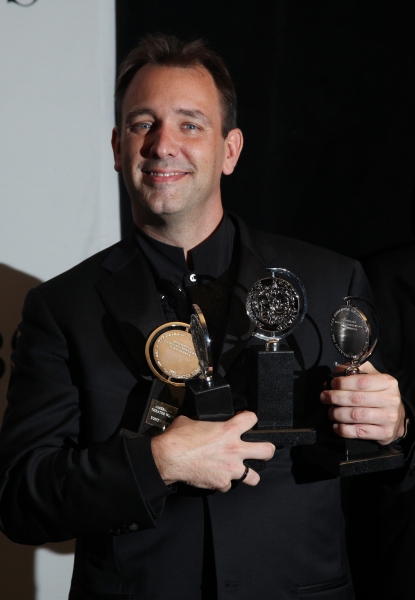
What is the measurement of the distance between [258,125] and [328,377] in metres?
1.18

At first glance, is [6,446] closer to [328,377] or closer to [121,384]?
[121,384]

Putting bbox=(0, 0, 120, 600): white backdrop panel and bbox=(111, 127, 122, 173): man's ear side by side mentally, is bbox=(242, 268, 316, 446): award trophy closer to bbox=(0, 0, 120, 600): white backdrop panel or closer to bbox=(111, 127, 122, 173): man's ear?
bbox=(111, 127, 122, 173): man's ear

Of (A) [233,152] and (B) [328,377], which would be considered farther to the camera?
(A) [233,152]

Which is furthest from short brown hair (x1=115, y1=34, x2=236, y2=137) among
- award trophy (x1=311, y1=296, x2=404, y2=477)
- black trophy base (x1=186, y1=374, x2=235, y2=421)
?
black trophy base (x1=186, y1=374, x2=235, y2=421)

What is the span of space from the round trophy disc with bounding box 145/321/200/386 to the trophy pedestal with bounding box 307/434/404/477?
1.17 feet

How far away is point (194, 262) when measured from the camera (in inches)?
76.5

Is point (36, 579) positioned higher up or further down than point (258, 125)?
further down

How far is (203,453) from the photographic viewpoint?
149 centimetres

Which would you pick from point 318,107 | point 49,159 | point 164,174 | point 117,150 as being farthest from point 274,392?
point 318,107

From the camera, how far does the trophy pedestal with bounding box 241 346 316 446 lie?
1560 millimetres

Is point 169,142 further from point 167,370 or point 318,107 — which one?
point 318,107

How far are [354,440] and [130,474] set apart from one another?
50 cm

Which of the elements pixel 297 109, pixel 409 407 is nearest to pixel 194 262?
pixel 409 407

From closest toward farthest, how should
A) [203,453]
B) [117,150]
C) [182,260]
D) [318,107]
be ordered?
1. [203,453]
2. [182,260]
3. [117,150]
4. [318,107]
